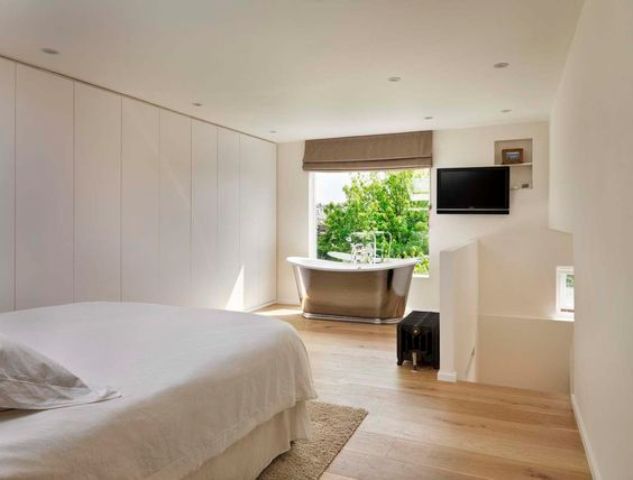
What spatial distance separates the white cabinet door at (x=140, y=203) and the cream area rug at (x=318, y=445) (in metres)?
2.16

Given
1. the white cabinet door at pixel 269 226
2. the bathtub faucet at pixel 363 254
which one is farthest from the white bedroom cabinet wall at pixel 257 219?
the bathtub faucet at pixel 363 254

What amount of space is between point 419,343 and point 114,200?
2900mm

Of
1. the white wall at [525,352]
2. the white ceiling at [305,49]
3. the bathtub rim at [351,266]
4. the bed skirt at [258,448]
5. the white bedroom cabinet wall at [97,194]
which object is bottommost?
the white wall at [525,352]

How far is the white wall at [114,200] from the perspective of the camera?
3299mm

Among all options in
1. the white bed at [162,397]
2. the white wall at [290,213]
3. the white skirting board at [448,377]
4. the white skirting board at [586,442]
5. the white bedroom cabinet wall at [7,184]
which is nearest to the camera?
the white bed at [162,397]

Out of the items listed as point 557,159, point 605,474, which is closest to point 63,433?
point 605,474

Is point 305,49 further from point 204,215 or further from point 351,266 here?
point 351,266

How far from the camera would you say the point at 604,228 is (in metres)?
1.97

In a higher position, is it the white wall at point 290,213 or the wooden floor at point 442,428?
the white wall at point 290,213

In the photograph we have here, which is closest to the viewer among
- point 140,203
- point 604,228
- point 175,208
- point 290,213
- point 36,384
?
point 36,384

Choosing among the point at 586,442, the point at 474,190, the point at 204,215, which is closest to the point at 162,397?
the point at 586,442

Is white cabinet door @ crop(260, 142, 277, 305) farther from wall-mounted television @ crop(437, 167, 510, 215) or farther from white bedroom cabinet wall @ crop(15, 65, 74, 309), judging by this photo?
white bedroom cabinet wall @ crop(15, 65, 74, 309)

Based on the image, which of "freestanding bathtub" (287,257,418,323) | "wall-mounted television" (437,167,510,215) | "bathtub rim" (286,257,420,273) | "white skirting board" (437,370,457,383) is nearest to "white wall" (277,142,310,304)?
"bathtub rim" (286,257,420,273)

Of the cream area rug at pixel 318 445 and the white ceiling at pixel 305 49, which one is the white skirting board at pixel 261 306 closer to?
the white ceiling at pixel 305 49
